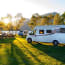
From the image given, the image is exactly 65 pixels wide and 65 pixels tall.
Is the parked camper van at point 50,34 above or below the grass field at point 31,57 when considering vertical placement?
above

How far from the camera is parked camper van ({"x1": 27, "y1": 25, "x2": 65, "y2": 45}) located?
47.2 feet

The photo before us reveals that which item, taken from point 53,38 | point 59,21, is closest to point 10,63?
point 53,38

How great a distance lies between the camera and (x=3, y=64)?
707cm

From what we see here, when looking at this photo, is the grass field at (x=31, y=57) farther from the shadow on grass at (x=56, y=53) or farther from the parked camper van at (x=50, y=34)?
the parked camper van at (x=50, y=34)

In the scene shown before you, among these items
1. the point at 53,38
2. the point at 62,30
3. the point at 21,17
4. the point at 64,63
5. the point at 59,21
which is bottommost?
the point at 64,63

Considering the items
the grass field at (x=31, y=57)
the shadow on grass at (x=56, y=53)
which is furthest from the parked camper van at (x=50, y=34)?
the grass field at (x=31, y=57)

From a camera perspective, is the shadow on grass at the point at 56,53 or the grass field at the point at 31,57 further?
the shadow on grass at the point at 56,53

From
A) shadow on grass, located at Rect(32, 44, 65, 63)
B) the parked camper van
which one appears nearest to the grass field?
shadow on grass, located at Rect(32, 44, 65, 63)

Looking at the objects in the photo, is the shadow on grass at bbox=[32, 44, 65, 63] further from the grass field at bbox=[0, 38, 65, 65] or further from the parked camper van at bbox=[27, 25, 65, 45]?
the parked camper van at bbox=[27, 25, 65, 45]

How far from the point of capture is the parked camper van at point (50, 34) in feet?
47.2

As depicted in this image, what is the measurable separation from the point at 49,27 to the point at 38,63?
8666 millimetres

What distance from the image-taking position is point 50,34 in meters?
14.9

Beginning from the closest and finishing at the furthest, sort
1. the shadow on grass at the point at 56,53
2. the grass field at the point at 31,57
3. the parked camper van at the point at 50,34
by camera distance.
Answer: the grass field at the point at 31,57 < the shadow on grass at the point at 56,53 < the parked camper van at the point at 50,34

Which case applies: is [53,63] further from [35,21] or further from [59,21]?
[35,21]
